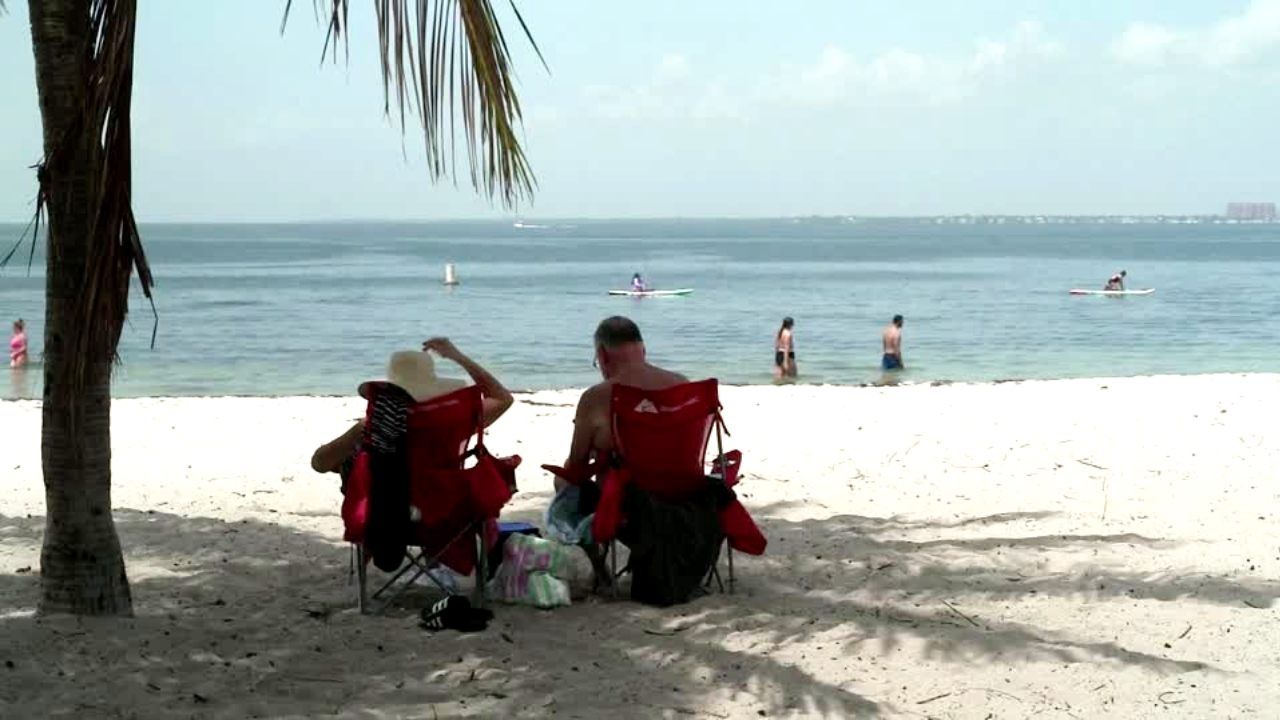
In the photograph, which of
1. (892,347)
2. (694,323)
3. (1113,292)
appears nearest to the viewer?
(892,347)

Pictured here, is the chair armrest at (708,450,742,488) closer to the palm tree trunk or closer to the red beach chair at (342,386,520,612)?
the red beach chair at (342,386,520,612)

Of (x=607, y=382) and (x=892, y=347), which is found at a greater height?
(x=607, y=382)

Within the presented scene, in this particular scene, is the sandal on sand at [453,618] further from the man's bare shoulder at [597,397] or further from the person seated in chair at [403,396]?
the man's bare shoulder at [597,397]

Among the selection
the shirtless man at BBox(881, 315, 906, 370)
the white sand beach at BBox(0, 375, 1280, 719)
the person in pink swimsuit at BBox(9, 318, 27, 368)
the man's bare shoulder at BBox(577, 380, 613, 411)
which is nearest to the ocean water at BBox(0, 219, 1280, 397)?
the person in pink swimsuit at BBox(9, 318, 27, 368)

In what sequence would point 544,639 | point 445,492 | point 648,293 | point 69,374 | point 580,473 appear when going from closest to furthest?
point 69,374 → point 544,639 → point 445,492 → point 580,473 → point 648,293

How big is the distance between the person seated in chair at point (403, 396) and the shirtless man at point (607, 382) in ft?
0.96

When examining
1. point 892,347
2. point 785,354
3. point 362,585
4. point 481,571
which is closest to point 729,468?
point 481,571

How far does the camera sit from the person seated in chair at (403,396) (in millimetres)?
4426

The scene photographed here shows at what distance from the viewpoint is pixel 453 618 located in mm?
4387

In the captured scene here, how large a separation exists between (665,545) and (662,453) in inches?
12.5

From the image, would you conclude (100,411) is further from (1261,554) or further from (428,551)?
(1261,554)

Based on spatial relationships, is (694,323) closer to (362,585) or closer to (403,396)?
(362,585)

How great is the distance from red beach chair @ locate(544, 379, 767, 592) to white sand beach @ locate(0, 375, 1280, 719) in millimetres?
281

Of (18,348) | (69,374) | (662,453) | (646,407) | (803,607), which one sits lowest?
(18,348)
